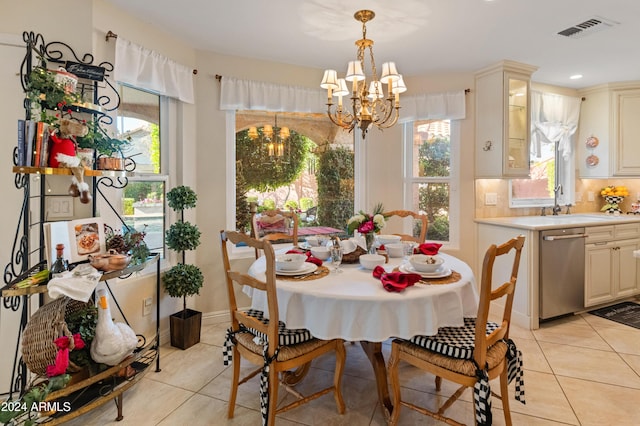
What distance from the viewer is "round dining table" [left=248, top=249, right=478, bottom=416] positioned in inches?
62.7

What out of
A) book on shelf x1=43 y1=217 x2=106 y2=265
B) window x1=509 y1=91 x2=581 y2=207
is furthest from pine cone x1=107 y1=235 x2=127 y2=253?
window x1=509 y1=91 x2=581 y2=207

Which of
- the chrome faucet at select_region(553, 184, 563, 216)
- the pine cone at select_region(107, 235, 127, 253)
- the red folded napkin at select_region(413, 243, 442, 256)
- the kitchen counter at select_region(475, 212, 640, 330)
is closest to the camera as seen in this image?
the pine cone at select_region(107, 235, 127, 253)

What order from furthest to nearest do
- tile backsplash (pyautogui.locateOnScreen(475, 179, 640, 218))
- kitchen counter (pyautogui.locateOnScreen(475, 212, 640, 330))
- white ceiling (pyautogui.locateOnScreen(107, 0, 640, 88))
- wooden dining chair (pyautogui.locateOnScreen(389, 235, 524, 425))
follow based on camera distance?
tile backsplash (pyautogui.locateOnScreen(475, 179, 640, 218)), kitchen counter (pyautogui.locateOnScreen(475, 212, 640, 330)), white ceiling (pyautogui.locateOnScreen(107, 0, 640, 88)), wooden dining chair (pyautogui.locateOnScreen(389, 235, 524, 425))

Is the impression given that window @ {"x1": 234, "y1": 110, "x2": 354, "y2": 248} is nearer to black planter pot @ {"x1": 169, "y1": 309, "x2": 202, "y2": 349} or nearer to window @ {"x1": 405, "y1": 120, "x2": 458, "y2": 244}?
window @ {"x1": 405, "y1": 120, "x2": 458, "y2": 244}

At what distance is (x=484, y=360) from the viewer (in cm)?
155

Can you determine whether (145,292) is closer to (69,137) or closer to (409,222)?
(69,137)

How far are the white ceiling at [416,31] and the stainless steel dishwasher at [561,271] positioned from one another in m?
1.68

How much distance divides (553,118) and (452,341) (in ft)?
12.3

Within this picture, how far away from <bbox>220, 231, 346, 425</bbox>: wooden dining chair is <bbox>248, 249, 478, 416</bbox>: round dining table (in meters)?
0.11

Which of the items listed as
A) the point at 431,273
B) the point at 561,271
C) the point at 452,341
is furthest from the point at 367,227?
the point at 561,271

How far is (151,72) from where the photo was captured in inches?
104

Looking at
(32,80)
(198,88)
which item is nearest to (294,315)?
(32,80)

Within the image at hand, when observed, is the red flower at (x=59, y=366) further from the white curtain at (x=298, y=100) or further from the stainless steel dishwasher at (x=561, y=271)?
the stainless steel dishwasher at (x=561, y=271)

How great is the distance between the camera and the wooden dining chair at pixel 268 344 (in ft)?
5.31
